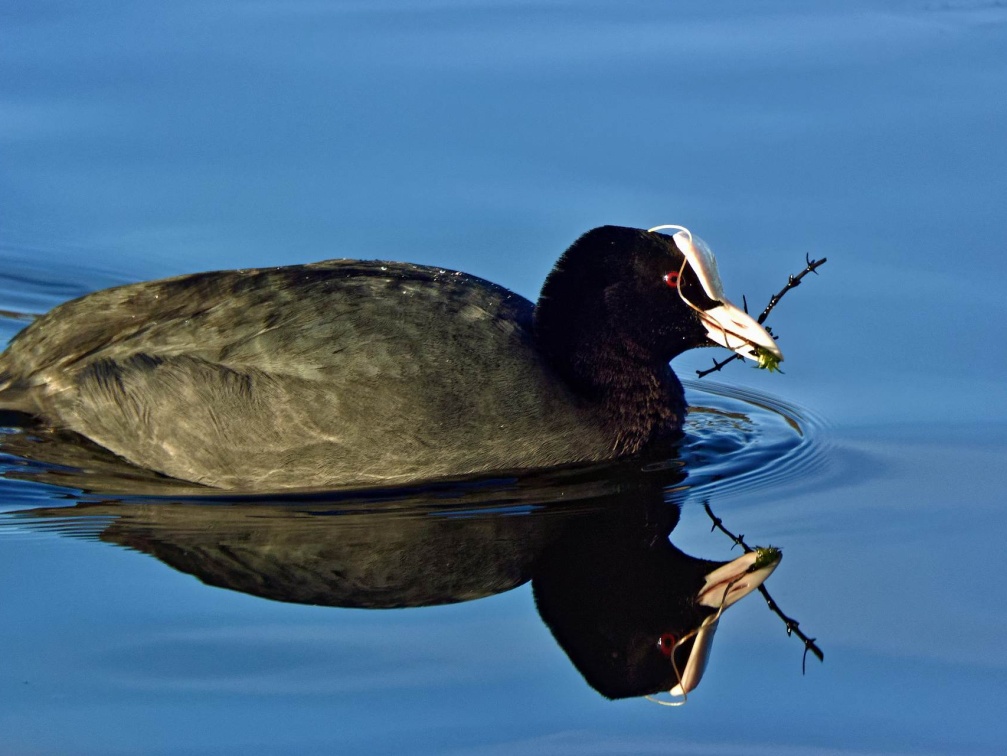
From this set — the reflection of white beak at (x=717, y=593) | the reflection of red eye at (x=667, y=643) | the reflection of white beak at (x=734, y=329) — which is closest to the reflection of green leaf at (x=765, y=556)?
the reflection of white beak at (x=717, y=593)

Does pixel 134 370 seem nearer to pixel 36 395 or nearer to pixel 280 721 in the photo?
pixel 36 395

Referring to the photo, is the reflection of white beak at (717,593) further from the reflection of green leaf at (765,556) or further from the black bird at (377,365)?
the black bird at (377,365)

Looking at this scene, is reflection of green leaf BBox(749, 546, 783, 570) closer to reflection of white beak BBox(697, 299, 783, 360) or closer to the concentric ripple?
the concentric ripple

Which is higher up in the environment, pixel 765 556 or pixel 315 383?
pixel 315 383

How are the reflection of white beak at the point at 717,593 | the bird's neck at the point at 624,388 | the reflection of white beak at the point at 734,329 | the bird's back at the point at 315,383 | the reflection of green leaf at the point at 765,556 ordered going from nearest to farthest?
the reflection of white beak at the point at 717,593
the reflection of green leaf at the point at 765,556
the bird's back at the point at 315,383
the reflection of white beak at the point at 734,329
the bird's neck at the point at 624,388

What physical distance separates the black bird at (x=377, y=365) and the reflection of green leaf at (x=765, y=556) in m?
1.01

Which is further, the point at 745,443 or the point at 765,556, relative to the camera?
the point at 745,443

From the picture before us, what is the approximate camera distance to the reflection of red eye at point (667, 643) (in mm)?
5352

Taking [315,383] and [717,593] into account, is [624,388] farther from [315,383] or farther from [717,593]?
[717,593]

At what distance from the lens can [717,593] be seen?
571 centimetres

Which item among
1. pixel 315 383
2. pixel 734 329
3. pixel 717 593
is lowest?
pixel 717 593

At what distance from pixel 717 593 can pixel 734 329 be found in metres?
1.55

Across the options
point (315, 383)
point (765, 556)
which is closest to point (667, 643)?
point (765, 556)

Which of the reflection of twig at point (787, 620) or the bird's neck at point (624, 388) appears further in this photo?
the bird's neck at point (624, 388)
